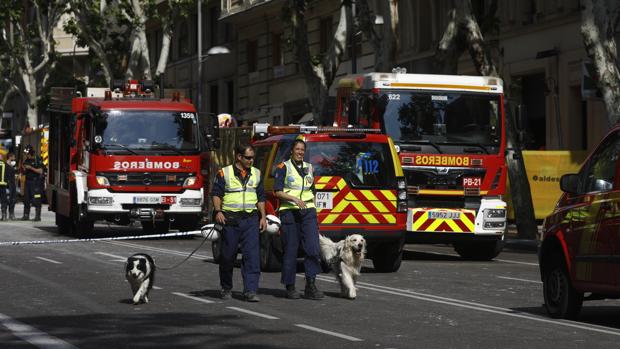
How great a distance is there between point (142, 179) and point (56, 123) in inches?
182

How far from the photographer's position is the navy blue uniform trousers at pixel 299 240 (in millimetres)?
16016

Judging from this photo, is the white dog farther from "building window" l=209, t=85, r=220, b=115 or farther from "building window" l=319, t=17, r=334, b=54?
"building window" l=209, t=85, r=220, b=115

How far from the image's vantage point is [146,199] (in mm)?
28312

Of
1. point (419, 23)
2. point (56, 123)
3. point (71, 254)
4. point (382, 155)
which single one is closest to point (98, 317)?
point (382, 155)

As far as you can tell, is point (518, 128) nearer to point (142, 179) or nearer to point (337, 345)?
point (142, 179)

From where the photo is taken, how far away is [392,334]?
40.8ft

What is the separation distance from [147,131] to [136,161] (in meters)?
0.63

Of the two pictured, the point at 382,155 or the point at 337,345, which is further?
the point at 382,155

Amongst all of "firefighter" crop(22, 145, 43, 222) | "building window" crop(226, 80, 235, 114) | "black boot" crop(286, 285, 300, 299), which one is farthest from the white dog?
"building window" crop(226, 80, 235, 114)

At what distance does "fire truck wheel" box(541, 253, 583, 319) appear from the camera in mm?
13789

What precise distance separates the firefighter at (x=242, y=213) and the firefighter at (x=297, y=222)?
431 millimetres

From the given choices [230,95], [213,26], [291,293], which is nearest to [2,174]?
[230,95]

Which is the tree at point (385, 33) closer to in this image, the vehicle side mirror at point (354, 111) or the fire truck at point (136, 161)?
the fire truck at point (136, 161)

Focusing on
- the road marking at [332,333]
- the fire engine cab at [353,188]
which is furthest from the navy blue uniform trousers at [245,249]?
the fire engine cab at [353,188]
